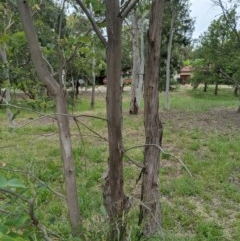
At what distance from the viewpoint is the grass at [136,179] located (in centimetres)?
148

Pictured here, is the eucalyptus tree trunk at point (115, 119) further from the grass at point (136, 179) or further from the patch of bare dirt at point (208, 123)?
the patch of bare dirt at point (208, 123)

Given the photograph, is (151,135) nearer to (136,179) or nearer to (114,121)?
(114,121)

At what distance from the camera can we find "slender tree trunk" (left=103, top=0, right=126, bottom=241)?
123 cm

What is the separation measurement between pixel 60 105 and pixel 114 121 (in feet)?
0.76

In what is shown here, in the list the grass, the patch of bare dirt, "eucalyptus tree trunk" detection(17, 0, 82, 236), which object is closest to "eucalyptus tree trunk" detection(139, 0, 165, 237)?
the grass

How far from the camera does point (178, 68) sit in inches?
875

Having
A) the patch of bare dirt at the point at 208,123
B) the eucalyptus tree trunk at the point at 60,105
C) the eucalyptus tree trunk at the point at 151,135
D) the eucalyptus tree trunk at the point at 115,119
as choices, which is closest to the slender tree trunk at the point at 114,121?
the eucalyptus tree trunk at the point at 115,119

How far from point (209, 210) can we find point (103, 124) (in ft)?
15.7

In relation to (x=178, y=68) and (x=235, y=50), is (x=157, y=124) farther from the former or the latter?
(x=178, y=68)

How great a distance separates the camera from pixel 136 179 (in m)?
3.30

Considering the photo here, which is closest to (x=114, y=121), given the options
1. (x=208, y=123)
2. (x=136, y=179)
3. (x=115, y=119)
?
(x=115, y=119)

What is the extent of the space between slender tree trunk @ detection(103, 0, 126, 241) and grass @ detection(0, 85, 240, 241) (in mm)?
65

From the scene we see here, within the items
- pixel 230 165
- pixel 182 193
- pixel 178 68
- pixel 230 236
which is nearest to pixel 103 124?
pixel 230 165

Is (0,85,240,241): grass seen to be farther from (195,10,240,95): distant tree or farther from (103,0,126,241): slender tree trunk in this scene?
(195,10,240,95): distant tree
